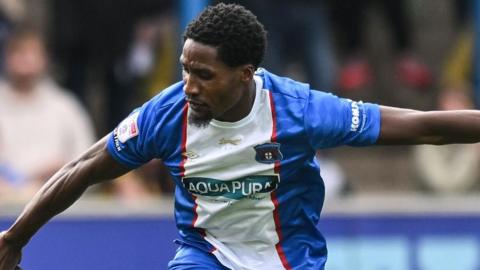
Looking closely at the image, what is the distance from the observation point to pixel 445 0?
41.2 ft

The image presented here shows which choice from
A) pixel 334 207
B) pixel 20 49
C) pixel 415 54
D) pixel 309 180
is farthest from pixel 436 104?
pixel 309 180

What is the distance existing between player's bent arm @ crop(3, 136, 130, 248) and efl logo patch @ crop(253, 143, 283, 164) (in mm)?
597

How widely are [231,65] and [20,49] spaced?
4.70m

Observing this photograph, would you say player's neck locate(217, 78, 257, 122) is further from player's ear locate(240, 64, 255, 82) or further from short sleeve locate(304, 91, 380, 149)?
short sleeve locate(304, 91, 380, 149)

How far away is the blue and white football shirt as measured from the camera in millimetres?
5953

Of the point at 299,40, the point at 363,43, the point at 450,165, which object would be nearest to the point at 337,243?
the point at 450,165

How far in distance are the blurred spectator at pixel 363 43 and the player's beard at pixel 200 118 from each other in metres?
5.84

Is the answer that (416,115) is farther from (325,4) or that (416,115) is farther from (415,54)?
(415,54)

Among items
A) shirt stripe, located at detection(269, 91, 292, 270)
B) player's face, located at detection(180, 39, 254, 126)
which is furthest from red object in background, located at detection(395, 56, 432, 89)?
player's face, located at detection(180, 39, 254, 126)

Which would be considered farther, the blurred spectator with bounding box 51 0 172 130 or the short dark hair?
the blurred spectator with bounding box 51 0 172 130

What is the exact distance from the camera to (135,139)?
601 cm

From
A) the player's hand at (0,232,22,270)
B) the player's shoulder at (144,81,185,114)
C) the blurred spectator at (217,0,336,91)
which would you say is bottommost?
the player's hand at (0,232,22,270)

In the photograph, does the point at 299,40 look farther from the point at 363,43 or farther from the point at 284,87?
the point at 284,87

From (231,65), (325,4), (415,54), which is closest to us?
(231,65)
